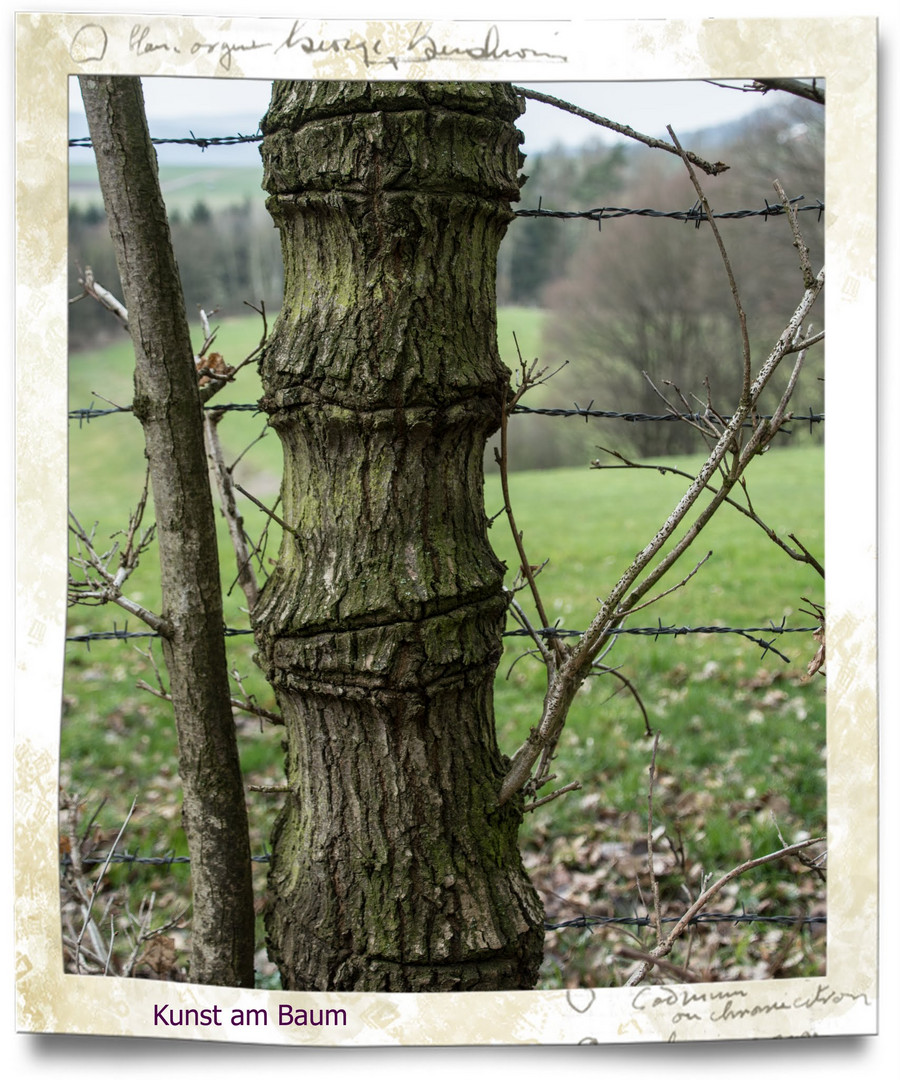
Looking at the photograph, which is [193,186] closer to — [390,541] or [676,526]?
[390,541]

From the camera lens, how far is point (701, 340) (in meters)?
3.01

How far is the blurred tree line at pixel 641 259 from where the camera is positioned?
1349 millimetres

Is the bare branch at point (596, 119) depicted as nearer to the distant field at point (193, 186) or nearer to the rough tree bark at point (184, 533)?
the distant field at point (193, 186)

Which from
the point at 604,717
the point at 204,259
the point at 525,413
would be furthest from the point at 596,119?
the point at 604,717

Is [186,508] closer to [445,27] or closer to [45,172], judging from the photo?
[45,172]

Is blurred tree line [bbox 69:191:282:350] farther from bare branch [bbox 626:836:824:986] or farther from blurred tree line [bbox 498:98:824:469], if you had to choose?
bare branch [bbox 626:836:824:986]

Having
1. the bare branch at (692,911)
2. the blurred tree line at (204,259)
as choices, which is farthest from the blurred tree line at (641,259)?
the bare branch at (692,911)

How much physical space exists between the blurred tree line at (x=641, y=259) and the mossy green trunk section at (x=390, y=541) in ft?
0.77

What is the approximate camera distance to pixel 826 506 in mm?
1290

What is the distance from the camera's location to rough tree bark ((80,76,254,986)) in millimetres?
1163

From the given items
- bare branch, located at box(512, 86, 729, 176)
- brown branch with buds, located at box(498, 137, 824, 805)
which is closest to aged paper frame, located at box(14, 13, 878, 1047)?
bare branch, located at box(512, 86, 729, 176)

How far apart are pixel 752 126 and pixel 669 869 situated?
6.25 ft

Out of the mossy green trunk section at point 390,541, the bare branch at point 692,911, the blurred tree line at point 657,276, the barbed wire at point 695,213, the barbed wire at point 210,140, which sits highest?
the blurred tree line at point 657,276

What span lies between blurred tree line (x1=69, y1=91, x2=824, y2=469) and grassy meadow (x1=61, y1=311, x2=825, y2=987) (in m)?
0.12
